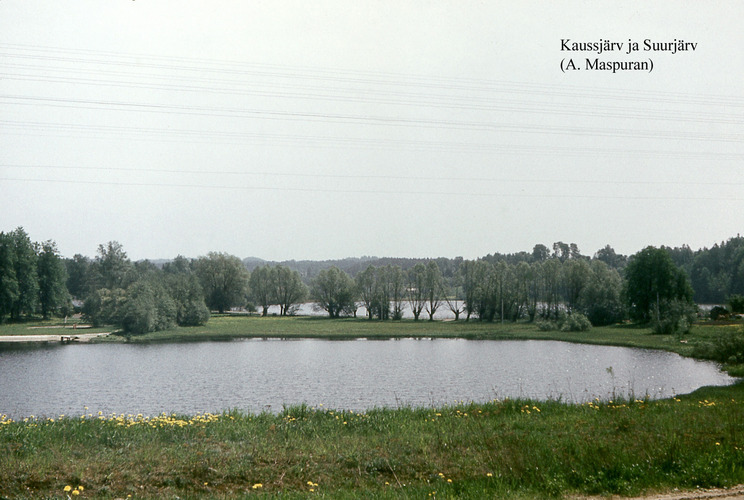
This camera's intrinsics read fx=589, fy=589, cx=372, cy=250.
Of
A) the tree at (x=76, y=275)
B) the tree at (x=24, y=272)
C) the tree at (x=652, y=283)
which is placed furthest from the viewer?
the tree at (x=76, y=275)

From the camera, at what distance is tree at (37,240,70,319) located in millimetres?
93625

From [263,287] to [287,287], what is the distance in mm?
5105

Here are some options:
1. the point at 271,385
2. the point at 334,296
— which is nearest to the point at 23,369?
the point at 271,385

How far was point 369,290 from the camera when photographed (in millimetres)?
108000

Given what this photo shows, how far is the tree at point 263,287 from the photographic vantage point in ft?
392

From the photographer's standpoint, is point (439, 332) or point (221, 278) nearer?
point (439, 332)

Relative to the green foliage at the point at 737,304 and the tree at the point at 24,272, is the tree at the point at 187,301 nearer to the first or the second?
the tree at the point at 24,272

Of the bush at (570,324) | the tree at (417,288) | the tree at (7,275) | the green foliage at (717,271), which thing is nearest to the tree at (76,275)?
the tree at (7,275)

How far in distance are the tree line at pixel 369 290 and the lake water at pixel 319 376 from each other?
19821mm

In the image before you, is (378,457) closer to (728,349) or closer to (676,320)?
(728,349)

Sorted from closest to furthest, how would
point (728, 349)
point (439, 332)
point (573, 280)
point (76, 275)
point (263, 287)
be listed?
point (728, 349)
point (439, 332)
point (573, 280)
point (263, 287)
point (76, 275)

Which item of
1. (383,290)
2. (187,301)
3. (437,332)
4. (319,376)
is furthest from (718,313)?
(187,301)

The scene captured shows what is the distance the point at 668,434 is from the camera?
12.6 metres

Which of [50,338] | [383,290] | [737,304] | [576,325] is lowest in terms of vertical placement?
[50,338]
